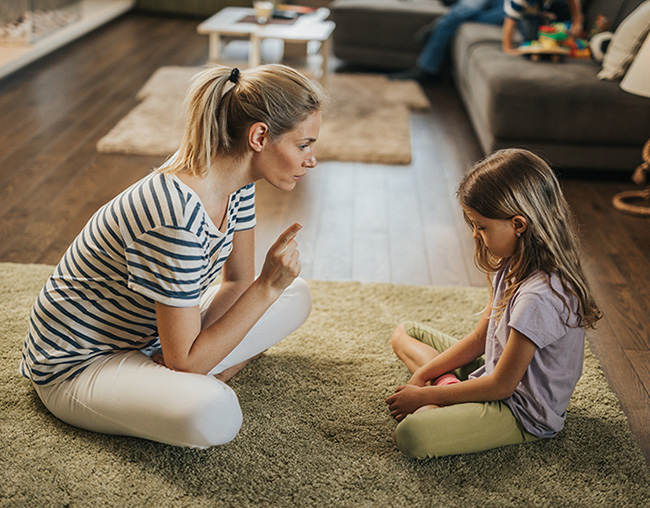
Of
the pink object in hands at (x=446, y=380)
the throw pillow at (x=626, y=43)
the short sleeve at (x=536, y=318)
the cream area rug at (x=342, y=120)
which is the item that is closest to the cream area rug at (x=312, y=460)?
the pink object in hands at (x=446, y=380)

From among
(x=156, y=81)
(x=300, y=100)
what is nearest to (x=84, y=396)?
(x=300, y=100)

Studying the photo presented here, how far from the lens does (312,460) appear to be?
1475 millimetres

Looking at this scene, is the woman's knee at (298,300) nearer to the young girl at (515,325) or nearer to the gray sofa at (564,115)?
the young girl at (515,325)

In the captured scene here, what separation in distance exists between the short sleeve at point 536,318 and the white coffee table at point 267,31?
3054mm

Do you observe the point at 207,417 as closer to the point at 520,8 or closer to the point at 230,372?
the point at 230,372

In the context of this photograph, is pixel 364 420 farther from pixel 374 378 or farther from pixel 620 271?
pixel 620 271

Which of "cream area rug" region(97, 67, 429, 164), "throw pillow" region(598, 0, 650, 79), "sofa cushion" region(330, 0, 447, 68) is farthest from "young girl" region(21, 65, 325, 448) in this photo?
"sofa cushion" region(330, 0, 447, 68)

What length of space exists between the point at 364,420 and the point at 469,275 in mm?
896

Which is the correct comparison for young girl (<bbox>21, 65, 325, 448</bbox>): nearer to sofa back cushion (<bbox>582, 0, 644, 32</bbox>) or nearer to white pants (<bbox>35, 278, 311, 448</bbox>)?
white pants (<bbox>35, 278, 311, 448</bbox>)

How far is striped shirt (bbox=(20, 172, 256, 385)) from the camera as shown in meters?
1.29

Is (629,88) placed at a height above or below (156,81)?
above

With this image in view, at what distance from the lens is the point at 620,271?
2.41 m

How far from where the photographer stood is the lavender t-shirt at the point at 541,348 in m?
1.37

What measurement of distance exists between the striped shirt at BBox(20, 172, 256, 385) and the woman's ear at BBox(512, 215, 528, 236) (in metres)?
0.60
